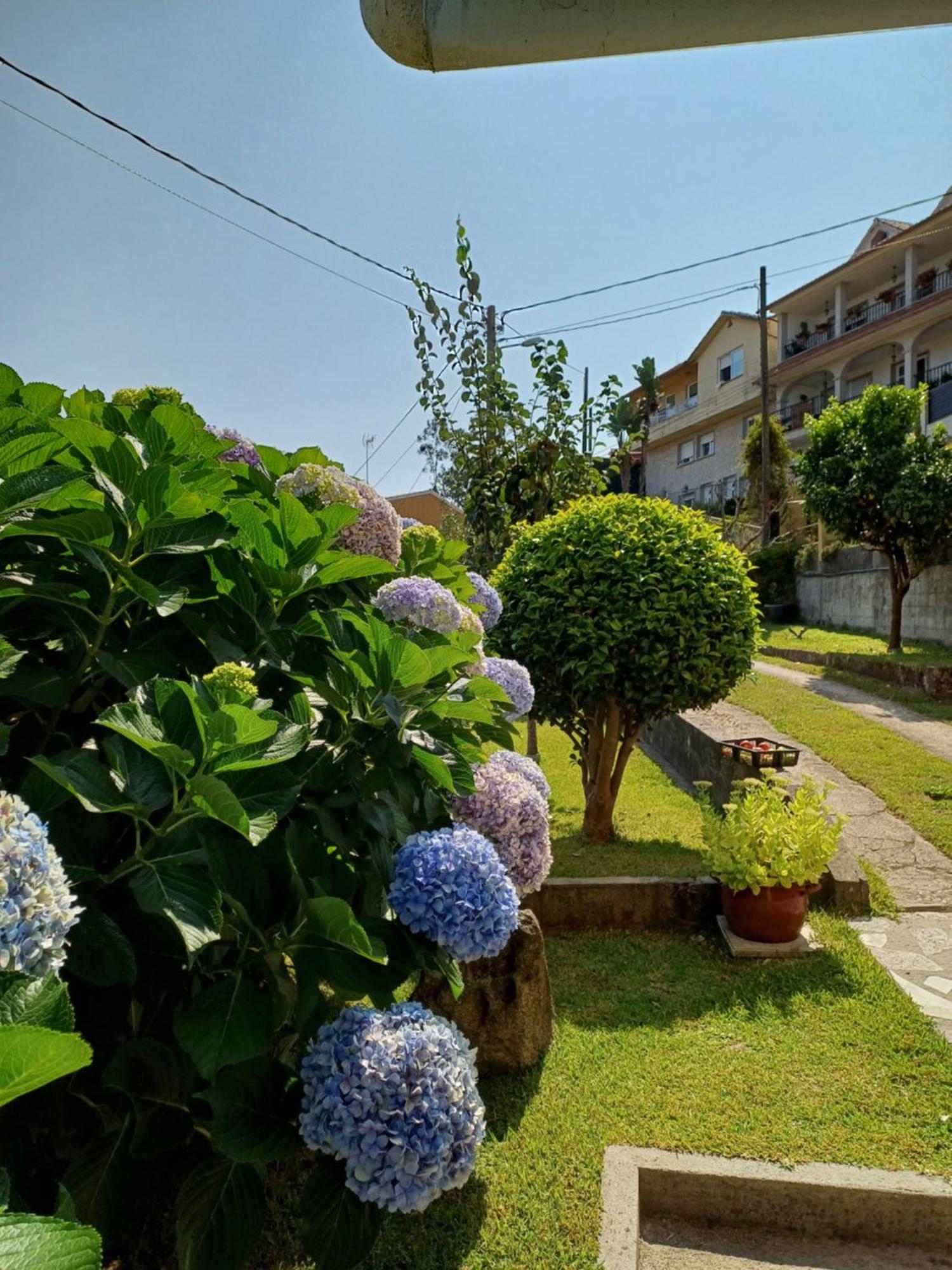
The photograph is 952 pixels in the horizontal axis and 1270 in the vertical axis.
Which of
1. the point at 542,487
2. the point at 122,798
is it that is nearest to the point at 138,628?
the point at 122,798

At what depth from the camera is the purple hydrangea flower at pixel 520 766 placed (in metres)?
2.09

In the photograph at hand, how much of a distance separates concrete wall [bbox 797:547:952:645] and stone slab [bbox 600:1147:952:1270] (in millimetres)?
13210

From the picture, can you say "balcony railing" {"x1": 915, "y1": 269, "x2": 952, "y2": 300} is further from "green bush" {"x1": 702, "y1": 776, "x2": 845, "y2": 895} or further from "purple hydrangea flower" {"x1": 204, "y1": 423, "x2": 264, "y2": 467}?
"purple hydrangea flower" {"x1": 204, "y1": 423, "x2": 264, "y2": 467}

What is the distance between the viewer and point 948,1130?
8.57 ft

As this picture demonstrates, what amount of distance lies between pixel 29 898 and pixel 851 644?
16.7m

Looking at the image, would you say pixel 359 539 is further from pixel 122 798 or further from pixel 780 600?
pixel 780 600

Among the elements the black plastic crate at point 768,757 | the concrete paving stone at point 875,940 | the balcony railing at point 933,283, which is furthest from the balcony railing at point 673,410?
the concrete paving stone at point 875,940

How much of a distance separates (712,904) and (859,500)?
11.3 m

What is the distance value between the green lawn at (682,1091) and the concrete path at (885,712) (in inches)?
202

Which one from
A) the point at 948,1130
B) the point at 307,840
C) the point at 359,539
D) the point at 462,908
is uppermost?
the point at 359,539

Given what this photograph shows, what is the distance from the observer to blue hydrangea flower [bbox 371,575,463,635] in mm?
1877

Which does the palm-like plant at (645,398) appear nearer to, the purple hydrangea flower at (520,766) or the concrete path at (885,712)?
the concrete path at (885,712)

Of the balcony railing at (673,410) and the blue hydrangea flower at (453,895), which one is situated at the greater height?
the balcony railing at (673,410)

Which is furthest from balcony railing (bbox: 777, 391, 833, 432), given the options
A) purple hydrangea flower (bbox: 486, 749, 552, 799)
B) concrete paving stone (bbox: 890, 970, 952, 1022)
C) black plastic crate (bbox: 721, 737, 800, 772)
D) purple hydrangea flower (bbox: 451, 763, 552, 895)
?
purple hydrangea flower (bbox: 451, 763, 552, 895)
